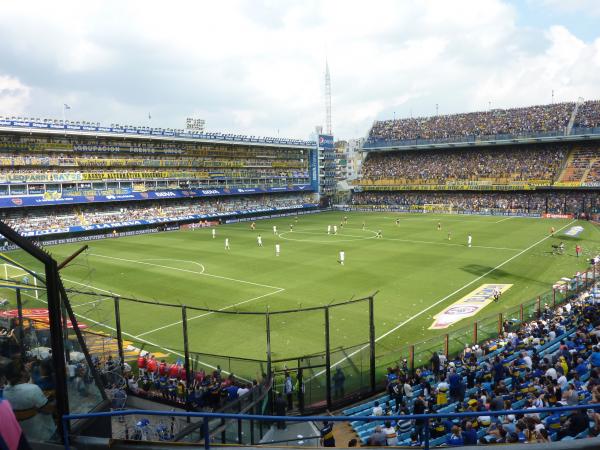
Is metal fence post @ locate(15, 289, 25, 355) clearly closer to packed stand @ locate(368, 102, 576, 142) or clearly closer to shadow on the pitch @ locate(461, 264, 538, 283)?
shadow on the pitch @ locate(461, 264, 538, 283)

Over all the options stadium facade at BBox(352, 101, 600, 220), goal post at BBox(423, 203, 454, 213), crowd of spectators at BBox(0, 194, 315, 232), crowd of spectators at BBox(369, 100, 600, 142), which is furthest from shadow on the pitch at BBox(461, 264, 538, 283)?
crowd of spectators at BBox(369, 100, 600, 142)

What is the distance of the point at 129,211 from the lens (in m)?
62.8

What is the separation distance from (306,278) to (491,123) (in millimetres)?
66515

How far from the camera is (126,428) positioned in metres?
7.73

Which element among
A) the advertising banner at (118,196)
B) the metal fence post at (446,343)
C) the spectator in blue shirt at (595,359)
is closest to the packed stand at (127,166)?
the advertising banner at (118,196)

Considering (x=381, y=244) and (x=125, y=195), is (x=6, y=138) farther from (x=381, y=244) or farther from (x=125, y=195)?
(x=381, y=244)

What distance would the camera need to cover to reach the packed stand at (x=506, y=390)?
7.49 m

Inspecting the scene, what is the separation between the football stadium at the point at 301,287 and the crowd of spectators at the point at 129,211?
0.40 metres

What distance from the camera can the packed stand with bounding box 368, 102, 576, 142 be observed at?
250ft

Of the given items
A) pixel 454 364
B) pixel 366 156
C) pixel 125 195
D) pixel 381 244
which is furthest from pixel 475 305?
pixel 366 156

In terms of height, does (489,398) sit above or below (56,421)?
below

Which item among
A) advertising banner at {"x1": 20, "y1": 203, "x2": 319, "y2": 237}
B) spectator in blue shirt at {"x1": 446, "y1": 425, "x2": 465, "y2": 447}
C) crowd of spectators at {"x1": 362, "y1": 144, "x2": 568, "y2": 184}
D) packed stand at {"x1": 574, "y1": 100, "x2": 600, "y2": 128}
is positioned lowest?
spectator in blue shirt at {"x1": 446, "y1": 425, "x2": 465, "y2": 447}

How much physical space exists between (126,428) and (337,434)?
17.4 feet

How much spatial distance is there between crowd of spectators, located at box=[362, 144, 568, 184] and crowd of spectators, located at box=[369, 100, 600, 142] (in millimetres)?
3686
